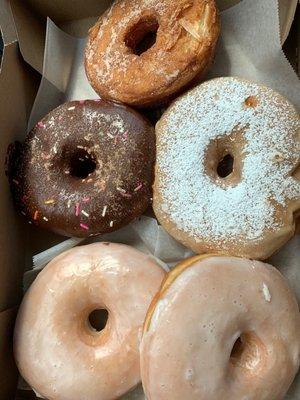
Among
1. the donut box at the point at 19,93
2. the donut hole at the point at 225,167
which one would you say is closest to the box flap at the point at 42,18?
the donut box at the point at 19,93

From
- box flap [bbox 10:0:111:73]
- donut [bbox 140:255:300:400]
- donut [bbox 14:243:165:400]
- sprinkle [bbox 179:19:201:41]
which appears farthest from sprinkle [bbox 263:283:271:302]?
box flap [bbox 10:0:111:73]

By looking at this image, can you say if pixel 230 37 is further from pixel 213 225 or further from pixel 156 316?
pixel 156 316

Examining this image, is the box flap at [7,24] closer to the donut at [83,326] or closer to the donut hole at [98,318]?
the donut at [83,326]

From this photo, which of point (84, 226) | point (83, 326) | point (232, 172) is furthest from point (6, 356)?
point (232, 172)

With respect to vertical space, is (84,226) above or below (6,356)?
above

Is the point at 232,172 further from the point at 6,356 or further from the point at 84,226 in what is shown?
the point at 6,356

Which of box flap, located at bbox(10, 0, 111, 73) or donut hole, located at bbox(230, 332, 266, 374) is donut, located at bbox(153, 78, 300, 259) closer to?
donut hole, located at bbox(230, 332, 266, 374)

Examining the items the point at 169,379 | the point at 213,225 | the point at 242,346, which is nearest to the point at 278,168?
the point at 213,225
